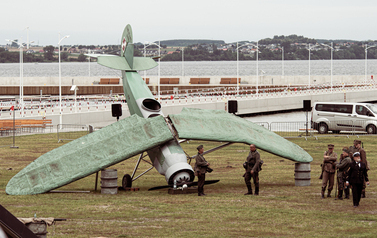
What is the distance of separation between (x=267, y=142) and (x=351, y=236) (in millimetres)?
7553

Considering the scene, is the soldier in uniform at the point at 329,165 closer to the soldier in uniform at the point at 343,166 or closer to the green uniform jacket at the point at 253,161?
the soldier in uniform at the point at 343,166

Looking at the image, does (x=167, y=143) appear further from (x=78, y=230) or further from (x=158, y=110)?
(x=78, y=230)

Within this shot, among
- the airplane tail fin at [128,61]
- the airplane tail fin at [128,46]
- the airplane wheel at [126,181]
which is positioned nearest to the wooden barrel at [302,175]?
the airplane wheel at [126,181]

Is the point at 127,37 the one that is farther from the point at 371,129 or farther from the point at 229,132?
the point at 371,129

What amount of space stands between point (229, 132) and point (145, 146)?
3.37 meters

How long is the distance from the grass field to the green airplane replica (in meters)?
0.70

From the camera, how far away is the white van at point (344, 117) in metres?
38.7

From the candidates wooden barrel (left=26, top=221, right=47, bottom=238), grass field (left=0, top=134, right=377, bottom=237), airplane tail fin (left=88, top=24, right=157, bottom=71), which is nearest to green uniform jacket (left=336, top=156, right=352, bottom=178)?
grass field (left=0, top=134, right=377, bottom=237)

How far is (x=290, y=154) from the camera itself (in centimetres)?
1969

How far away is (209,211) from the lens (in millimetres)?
15477

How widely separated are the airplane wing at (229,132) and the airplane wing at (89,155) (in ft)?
2.90

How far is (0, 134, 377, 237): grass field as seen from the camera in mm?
13258

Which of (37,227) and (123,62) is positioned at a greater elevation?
(123,62)

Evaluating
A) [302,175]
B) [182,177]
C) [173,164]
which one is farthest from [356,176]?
[173,164]
